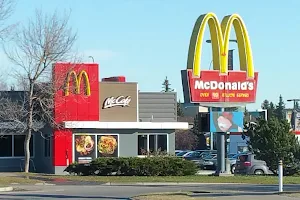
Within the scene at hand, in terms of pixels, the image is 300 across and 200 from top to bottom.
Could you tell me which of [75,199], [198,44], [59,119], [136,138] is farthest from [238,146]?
[75,199]

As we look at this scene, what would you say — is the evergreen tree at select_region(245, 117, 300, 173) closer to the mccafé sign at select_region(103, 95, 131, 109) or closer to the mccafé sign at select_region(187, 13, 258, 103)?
the mccafé sign at select_region(187, 13, 258, 103)

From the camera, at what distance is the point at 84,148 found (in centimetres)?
4256

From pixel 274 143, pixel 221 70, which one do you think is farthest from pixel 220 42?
pixel 274 143

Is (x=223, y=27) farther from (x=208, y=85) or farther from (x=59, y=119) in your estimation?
(x=59, y=119)

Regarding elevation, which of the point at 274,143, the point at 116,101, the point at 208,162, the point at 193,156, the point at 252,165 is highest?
the point at 116,101

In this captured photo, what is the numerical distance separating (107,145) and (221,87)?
11.4 m

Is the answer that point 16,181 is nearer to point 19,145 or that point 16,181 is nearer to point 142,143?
point 19,145

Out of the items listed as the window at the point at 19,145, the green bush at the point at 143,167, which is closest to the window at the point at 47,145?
the window at the point at 19,145

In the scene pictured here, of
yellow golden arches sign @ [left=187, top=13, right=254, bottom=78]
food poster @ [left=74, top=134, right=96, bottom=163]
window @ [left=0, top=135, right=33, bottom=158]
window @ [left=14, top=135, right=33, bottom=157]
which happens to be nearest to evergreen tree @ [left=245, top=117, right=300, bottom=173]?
yellow golden arches sign @ [left=187, top=13, right=254, bottom=78]

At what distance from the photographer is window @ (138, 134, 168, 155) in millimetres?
44812

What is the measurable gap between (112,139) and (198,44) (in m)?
12.4

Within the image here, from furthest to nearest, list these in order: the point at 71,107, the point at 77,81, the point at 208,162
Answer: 1. the point at 208,162
2. the point at 71,107
3. the point at 77,81

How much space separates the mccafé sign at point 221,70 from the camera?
33.5 m

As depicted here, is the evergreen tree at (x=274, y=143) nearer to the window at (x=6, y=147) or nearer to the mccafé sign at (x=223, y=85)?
the mccafé sign at (x=223, y=85)
